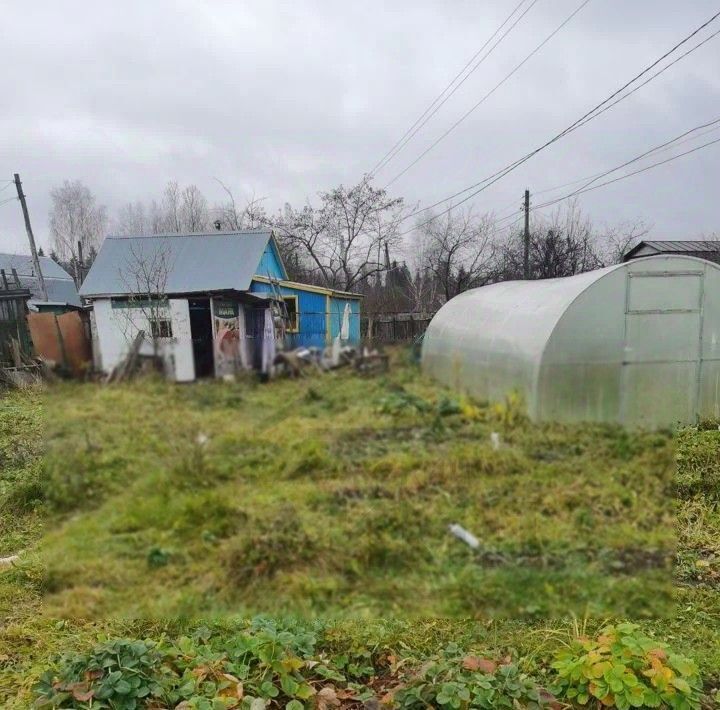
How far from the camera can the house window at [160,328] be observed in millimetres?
1789

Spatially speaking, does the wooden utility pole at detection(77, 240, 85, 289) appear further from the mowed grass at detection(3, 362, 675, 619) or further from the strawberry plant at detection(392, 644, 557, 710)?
the strawberry plant at detection(392, 644, 557, 710)

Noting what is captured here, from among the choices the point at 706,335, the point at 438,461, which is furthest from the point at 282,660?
the point at 706,335

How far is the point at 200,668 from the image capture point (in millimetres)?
2541

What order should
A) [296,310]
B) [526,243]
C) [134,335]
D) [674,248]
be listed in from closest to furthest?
1. [134,335]
2. [296,310]
3. [526,243]
4. [674,248]

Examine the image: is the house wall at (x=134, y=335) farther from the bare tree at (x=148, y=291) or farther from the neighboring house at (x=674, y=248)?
the neighboring house at (x=674, y=248)

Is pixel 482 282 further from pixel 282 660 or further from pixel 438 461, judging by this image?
pixel 282 660

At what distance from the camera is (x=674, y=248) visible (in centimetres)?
226

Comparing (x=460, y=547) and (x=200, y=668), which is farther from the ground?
(x=460, y=547)

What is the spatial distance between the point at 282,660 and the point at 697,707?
179 centimetres

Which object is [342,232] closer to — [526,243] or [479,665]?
[526,243]

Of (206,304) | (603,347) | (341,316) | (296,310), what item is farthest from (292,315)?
(603,347)

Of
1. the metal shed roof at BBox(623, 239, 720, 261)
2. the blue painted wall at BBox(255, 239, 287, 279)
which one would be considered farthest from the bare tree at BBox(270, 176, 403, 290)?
the metal shed roof at BBox(623, 239, 720, 261)

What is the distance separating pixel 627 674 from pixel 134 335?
241cm

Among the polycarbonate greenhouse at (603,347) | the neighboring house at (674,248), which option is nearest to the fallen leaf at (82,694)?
the polycarbonate greenhouse at (603,347)
